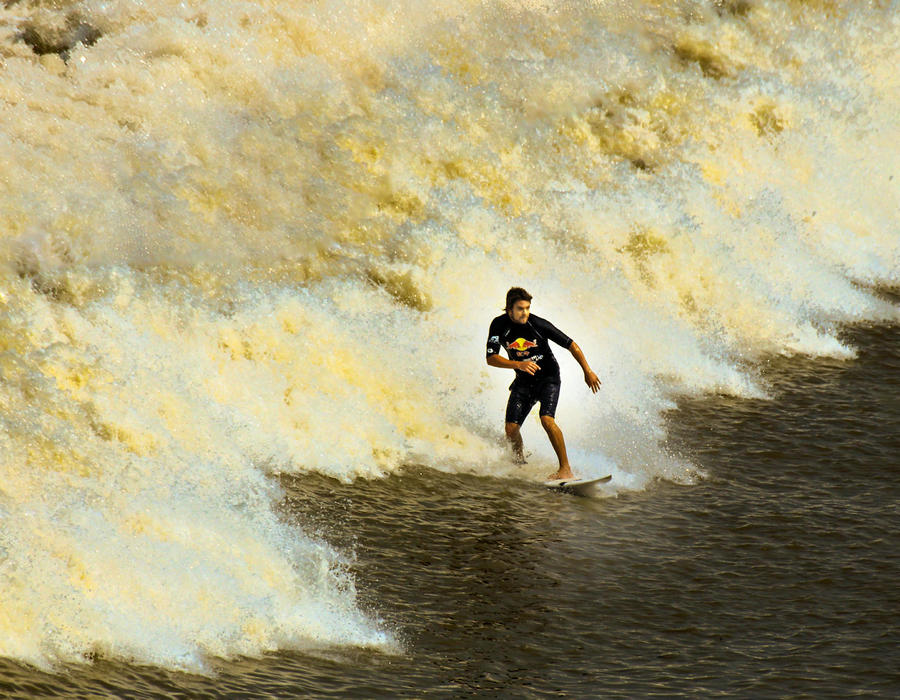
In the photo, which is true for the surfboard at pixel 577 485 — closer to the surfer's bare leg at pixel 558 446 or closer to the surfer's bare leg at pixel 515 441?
the surfer's bare leg at pixel 558 446

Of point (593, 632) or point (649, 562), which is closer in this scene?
point (593, 632)

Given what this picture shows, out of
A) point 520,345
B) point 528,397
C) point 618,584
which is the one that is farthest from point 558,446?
point 618,584

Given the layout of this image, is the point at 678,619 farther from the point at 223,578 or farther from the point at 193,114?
the point at 193,114

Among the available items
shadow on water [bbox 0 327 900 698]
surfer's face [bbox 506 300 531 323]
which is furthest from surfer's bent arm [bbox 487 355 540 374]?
shadow on water [bbox 0 327 900 698]

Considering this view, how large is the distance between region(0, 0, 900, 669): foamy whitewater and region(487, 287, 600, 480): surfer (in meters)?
0.50

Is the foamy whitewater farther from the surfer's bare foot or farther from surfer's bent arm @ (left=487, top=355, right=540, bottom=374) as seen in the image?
surfer's bent arm @ (left=487, top=355, right=540, bottom=374)

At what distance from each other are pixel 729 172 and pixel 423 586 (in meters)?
11.3

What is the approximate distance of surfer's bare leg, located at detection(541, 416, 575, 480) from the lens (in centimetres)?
1012

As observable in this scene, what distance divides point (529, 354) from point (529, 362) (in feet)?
0.78

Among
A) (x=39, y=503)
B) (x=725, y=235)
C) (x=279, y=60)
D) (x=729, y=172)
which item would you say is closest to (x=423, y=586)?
(x=39, y=503)

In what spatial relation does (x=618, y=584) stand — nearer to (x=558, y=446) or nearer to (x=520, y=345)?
(x=558, y=446)

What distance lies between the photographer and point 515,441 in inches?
414

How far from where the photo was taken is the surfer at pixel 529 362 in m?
9.92

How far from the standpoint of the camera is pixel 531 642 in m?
7.59
